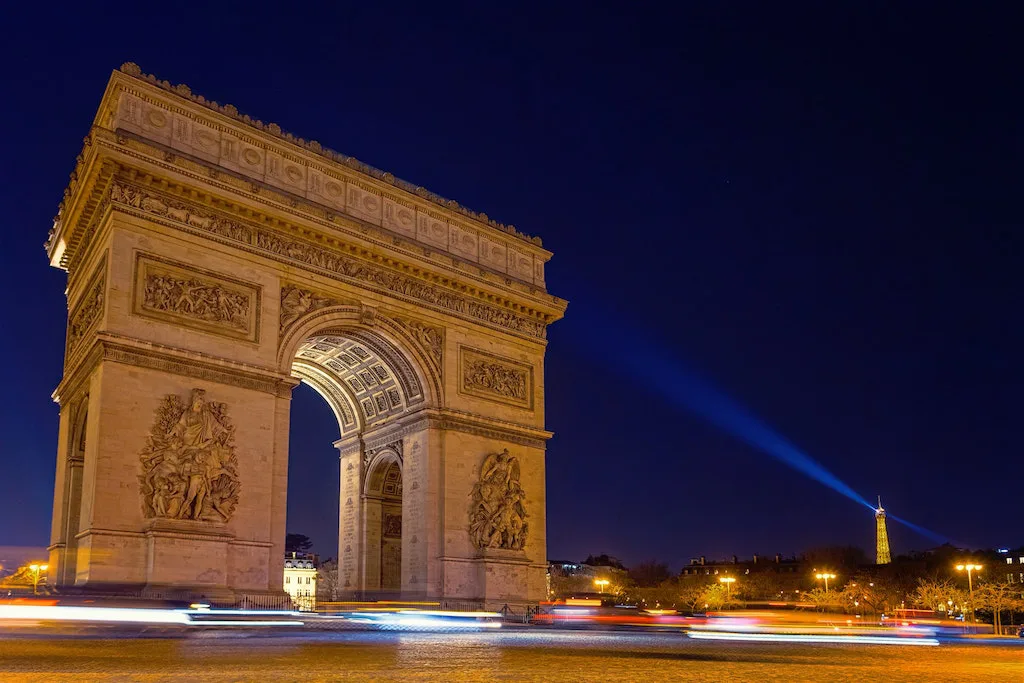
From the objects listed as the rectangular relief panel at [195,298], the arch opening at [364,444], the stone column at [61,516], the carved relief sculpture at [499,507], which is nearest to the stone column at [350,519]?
the arch opening at [364,444]

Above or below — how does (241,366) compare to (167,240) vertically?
below

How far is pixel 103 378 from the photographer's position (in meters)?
20.8

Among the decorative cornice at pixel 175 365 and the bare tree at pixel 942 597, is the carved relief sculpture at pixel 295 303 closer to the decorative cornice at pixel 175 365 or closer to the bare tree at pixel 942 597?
the decorative cornice at pixel 175 365

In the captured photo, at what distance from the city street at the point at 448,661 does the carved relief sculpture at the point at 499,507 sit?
483 inches

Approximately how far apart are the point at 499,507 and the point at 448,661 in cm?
1808

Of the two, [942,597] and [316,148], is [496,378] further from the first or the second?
[942,597]

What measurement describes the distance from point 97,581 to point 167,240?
814 centimetres

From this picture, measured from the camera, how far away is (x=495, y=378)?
2972 centimetres

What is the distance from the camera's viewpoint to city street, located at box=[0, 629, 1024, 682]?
838cm

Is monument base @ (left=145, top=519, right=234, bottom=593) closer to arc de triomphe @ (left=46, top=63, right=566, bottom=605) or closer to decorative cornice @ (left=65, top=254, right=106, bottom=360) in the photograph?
arc de triomphe @ (left=46, top=63, right=566, bottom=605)

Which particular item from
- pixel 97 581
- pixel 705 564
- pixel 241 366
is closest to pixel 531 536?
pixel 241 366

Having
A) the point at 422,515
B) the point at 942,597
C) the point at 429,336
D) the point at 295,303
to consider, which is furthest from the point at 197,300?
the point at 942,597

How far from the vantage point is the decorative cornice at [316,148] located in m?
23.5

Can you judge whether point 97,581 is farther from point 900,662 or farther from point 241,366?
point 900,662
